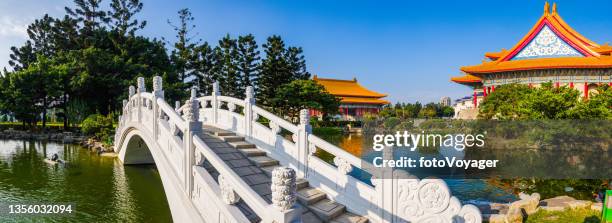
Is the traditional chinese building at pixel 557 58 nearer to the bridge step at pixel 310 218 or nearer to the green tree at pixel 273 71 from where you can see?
the green tree at pixel 273 71

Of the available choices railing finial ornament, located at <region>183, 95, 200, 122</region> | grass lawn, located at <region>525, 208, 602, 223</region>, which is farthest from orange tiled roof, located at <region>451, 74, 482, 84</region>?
railing finial ornament, located at <region>183, 95, 200, 122</region>

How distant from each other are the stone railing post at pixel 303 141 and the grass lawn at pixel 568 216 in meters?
4.01

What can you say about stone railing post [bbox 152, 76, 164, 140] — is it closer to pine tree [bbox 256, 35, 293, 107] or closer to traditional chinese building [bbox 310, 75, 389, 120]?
pine tree [bbox 256, 35, 293, 107]

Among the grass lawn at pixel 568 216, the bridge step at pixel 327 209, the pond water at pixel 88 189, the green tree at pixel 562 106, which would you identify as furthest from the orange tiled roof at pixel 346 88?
the bridge step at pixel 327 209

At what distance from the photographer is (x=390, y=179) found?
471cm

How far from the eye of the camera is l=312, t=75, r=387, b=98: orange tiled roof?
1912 inches

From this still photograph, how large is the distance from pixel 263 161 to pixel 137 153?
8965mm

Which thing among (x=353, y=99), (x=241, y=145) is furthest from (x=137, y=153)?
(x=353, y=99)

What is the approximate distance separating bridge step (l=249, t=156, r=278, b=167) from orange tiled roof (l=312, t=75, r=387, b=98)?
1599 inches

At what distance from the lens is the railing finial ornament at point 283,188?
3088 millimetres

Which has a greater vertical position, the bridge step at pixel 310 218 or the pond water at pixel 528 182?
the bridge step at pixel 310 218

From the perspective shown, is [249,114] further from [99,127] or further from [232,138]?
[99,127]

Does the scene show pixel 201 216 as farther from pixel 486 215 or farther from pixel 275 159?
pixel 486 215

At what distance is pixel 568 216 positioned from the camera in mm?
6570
